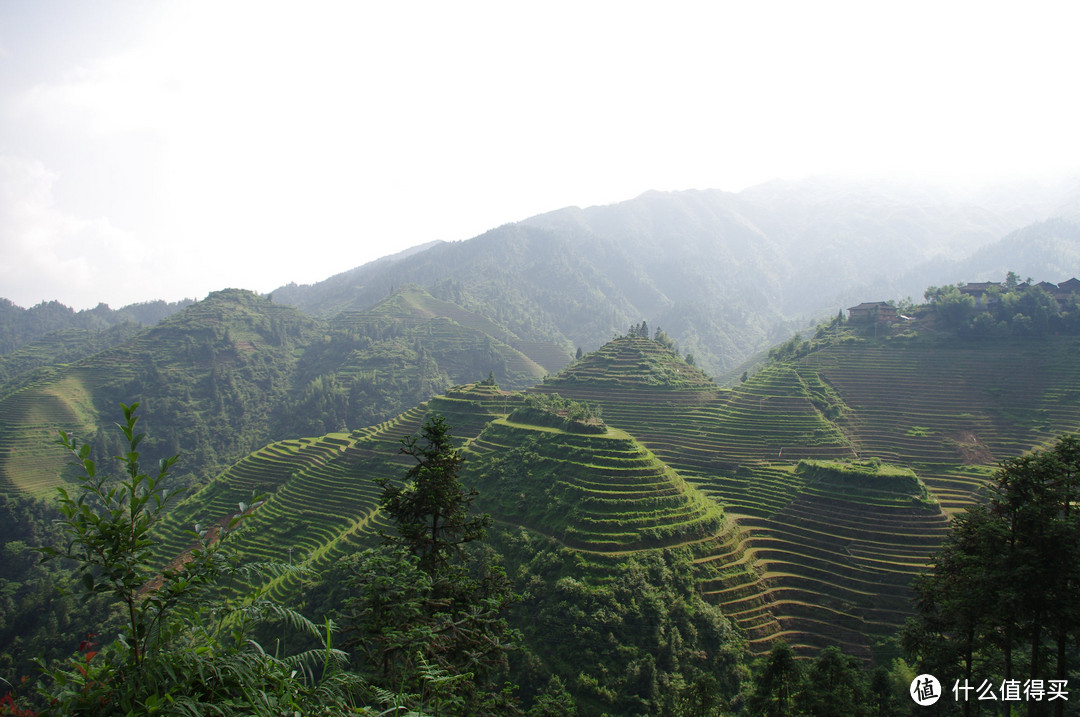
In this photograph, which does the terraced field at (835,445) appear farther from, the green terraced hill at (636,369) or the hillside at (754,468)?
the green terraced hill at (636,369)

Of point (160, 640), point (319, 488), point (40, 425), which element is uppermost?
point (40, 425)

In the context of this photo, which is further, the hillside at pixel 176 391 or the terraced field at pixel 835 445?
the hillside at pixel 176 391

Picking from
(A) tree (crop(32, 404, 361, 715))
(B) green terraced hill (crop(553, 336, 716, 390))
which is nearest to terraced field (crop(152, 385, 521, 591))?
Result: (B) green terraced hill (crop(553, 336, 716, 390))

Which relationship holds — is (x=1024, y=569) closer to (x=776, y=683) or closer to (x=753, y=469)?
(x=776, y=683)

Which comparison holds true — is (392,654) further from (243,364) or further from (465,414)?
(243,364)

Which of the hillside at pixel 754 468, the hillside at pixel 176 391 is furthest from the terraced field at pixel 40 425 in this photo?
the hillside at pixel 754 468

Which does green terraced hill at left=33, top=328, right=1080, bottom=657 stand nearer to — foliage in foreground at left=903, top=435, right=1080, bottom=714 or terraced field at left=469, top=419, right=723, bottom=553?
terraced field at left=469, top=419, right=723, bottom=553

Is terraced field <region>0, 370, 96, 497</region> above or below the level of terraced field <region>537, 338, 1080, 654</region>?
above

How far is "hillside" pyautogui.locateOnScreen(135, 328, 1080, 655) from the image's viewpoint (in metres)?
34.0

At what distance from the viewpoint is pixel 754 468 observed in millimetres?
47469

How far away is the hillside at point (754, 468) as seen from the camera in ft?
112

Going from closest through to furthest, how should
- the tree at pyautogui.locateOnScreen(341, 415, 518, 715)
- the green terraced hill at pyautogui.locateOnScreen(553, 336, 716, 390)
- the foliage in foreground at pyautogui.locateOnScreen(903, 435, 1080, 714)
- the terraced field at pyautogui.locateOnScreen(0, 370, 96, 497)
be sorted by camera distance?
the tree at pyautogui.locateOnScreen(341, 415, 518, 715)
the foliage in foreground at pyautogui.locateOnScreen(903, 435, 1080, 714)
the green terraced hill at pyautogui.locateOnScreen(553, 336, 716, 390)
the terraced field at pyautogui.locateOnScreen(0, 370, 96, 497)

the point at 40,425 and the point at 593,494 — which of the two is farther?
the point at 40,425

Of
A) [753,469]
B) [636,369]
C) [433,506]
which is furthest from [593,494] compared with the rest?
[636,369]
